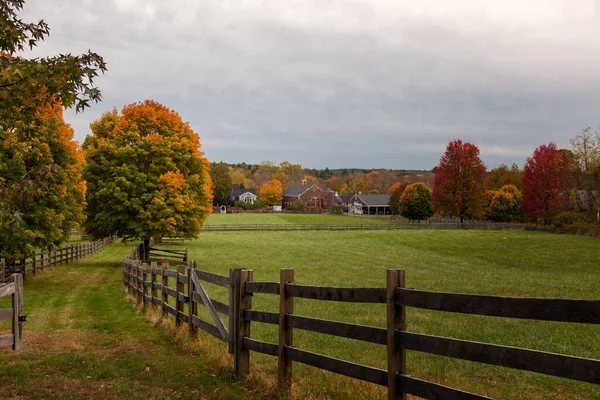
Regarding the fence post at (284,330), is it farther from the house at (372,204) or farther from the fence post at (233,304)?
the house at (372,204)

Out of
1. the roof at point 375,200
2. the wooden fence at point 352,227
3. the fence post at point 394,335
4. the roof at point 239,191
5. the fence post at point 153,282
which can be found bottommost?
the wooden fence at point 352,227

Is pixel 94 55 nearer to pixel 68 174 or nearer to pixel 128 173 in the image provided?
pixel 68 174

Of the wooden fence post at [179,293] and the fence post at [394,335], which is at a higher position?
the fence post at [394,335]

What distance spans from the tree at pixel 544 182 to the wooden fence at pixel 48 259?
5906 centimetres

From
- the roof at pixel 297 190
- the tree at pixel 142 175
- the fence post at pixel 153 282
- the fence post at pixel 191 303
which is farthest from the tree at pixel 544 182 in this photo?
the roof at pixel 297 190

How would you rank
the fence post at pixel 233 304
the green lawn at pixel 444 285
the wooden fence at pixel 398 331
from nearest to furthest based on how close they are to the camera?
1. the wooden fence at pixel 398 331
2. the fence post at pixel 233 304
3. the green lawn at pixel 444 285

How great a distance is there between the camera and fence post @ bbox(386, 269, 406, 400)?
5.62m

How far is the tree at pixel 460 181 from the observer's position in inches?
3501

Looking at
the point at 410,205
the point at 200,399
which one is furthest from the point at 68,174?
the point at 410,205

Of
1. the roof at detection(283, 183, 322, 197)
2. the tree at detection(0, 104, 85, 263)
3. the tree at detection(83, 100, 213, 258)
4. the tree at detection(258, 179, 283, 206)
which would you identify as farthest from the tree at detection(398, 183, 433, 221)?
the tree at detection(0, 104, 85, 263)

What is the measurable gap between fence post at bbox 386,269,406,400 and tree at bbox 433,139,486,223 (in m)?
86.4

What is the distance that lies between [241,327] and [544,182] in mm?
78798

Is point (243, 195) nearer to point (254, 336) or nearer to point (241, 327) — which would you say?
point (254, 336)

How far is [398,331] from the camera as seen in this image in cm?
561
